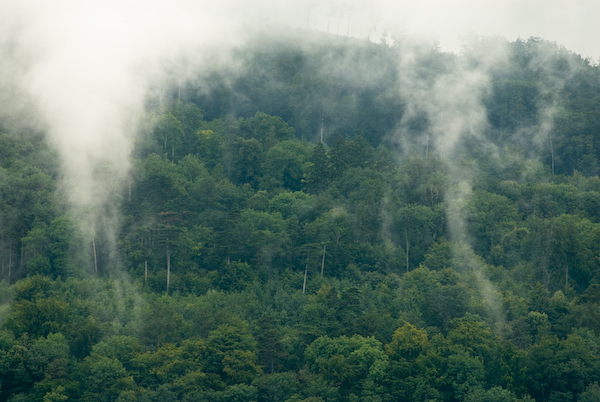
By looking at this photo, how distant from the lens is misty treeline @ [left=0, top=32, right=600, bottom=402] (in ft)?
207

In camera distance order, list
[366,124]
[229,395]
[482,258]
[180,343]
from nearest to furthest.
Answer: [229,395] → [180,343] → [482,258] → [366,124]

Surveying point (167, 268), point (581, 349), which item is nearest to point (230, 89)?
point (167, 268)

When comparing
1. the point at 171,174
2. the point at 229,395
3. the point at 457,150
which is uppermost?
the point at 457,150

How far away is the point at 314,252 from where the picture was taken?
8012 cm

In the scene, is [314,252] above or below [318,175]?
below

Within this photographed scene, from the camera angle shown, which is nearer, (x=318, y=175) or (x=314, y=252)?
(x=314, y=252)

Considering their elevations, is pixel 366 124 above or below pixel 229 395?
above

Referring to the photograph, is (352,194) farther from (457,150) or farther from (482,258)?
(457,150)

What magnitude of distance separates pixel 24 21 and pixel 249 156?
122ft

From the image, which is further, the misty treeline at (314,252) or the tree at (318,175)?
the tree at (318,175)

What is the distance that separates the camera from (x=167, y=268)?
79500 mm

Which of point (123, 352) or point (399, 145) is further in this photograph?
point (399, 145)

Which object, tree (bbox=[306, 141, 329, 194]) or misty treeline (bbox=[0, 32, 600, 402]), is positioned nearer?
misty treeline (bbox=[0, 32, 600, 402])

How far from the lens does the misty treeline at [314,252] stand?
63125 millimetres
